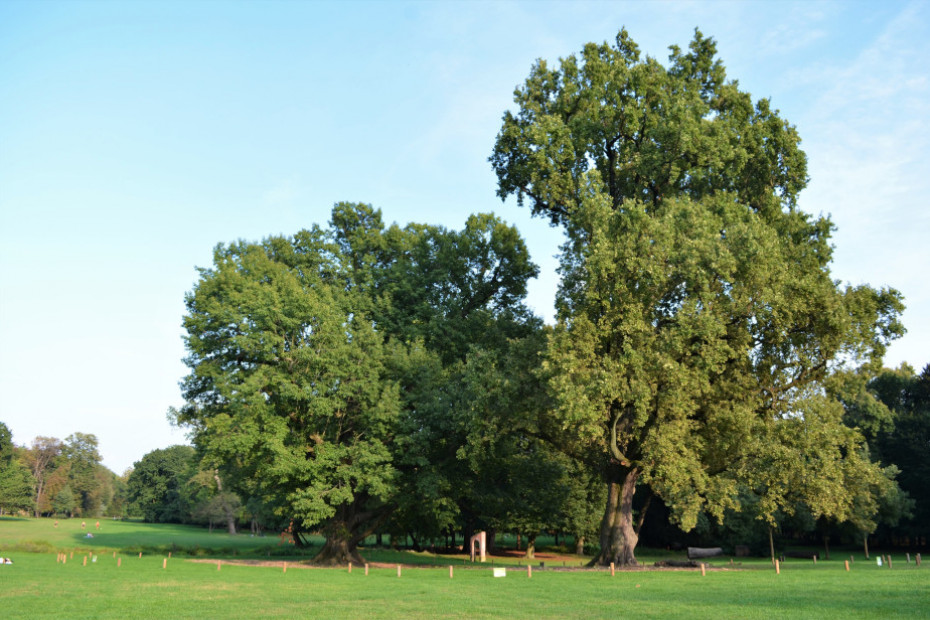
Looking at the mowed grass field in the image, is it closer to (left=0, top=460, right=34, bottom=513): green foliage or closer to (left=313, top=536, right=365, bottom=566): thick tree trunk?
(left=313, top=536, right=365, bottom=566): thick tree trunk

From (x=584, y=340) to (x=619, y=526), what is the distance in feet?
34.4

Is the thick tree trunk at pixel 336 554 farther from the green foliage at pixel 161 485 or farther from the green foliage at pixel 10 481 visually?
the green foliage at pixel 10 481

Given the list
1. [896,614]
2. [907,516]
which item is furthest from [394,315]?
[907,516]

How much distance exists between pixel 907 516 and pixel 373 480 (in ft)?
167

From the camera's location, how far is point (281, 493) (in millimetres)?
38531

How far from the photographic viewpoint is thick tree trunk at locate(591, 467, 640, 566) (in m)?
32.8

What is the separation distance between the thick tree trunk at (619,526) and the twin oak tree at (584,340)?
106 millimetres

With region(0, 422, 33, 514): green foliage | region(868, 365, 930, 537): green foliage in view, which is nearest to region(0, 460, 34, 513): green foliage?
region(0, 422, 33, 514): green foliage

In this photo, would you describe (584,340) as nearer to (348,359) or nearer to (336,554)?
(348,359)

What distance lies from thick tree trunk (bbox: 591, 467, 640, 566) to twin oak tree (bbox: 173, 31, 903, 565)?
11 cm

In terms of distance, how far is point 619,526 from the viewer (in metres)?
33.3

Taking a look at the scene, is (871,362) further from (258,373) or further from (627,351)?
(258,373)

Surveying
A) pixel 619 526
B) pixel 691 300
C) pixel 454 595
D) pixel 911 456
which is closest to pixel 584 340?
pixel 691 300

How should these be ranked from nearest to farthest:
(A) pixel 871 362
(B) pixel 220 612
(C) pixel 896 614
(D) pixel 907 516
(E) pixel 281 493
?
(C) pixel 896 614 < (B) pixel 220 612 < (A) pixel 871 362 < (E) pixel 281 493 < (D) pixel 907 516
